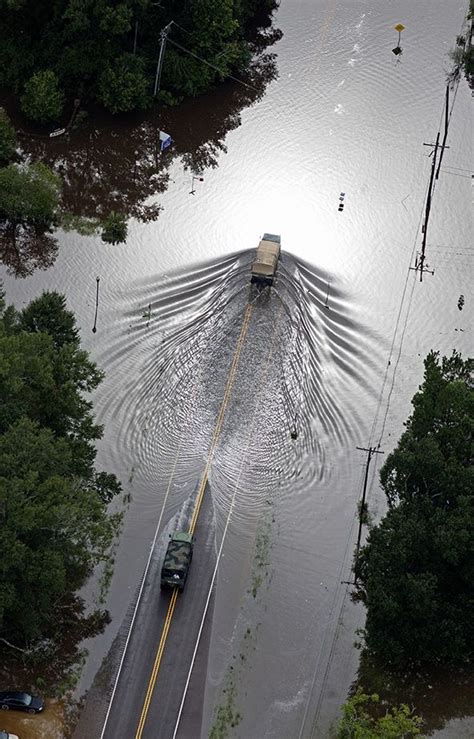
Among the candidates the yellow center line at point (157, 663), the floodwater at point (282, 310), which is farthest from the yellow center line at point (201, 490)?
the floodwater at point (282, 310)

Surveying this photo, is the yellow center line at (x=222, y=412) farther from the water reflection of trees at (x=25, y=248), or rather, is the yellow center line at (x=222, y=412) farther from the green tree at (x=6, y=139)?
the green tree at (x=6, y=139)

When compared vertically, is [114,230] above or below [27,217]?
above

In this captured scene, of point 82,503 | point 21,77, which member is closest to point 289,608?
point 82,503

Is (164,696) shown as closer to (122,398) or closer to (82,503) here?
(82,503)

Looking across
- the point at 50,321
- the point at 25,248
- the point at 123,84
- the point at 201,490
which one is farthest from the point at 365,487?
the point at 123,84

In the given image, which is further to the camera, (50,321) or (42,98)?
(42,98)

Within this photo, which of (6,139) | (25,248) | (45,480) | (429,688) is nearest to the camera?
(45,480)

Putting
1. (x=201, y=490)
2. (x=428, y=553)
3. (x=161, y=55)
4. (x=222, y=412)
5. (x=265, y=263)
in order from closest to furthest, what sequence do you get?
(x=428, y=553) < (x=201, y=490) < (x=222, y=412) < (x=265, y=263) < (x=161, y=55)

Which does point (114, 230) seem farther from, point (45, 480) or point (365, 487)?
point (45, 480)
